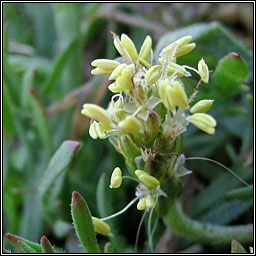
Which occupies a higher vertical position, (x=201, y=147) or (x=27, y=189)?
(x=201, y=147)

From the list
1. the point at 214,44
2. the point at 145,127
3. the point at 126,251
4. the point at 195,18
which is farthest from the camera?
the point at 195,18

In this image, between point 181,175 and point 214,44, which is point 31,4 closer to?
point 214,44

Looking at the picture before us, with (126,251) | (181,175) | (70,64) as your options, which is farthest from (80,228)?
(70,64)

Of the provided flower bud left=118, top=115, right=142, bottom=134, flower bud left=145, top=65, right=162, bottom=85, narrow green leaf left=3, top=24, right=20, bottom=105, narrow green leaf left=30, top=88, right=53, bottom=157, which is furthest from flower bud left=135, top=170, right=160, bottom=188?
narrow green leaf left=3, top=24, right=20, bottom=105

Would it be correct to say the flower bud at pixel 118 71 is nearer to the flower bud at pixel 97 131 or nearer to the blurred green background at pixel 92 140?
the flower bud at pixel 97 131

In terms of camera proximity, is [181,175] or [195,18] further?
[195,18]

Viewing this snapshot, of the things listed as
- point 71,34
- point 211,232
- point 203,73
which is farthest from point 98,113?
point 71,34

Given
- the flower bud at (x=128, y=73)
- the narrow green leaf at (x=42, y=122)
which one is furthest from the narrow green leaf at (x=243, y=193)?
the narrow green leaf at (x=42, y=122)

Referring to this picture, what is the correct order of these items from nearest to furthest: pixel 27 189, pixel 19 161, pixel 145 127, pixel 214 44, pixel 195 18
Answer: pixel 145 127
pixel 214 44
pixel 27 189
pixel 19 161
pixel 195 18
